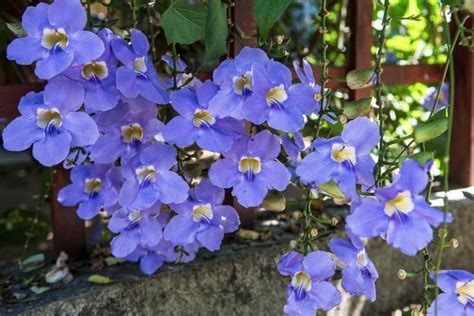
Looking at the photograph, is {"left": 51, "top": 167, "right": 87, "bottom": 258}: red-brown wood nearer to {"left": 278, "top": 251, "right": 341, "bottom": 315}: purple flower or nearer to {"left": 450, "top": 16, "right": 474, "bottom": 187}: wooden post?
{"left": 278, "top": 251, "right": 341, "bottom": 315}: purple flower

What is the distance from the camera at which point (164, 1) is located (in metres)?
1.60

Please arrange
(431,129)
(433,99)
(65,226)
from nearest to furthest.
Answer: (431,129)
(65,226)
(433,99)

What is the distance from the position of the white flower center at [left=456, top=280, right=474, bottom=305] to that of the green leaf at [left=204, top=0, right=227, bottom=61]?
0.51 metres

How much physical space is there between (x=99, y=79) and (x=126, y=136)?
0.45 feet

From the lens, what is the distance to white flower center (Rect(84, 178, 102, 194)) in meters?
1.40

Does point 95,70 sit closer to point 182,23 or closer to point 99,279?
point 182,23

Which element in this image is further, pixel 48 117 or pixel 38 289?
pixel 38 289

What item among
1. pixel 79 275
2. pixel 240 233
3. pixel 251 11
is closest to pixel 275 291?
pixel 240 233

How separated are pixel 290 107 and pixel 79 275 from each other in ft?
2.39

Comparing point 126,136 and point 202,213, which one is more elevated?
point 126,136

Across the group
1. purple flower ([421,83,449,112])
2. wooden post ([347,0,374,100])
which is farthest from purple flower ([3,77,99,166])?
purple flower ([421,83,449,112])

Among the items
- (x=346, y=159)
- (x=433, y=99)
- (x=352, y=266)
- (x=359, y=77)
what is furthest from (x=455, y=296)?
(x=433, y=99)

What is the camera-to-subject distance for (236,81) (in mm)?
1115

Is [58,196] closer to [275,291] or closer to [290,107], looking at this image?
[275,291]
